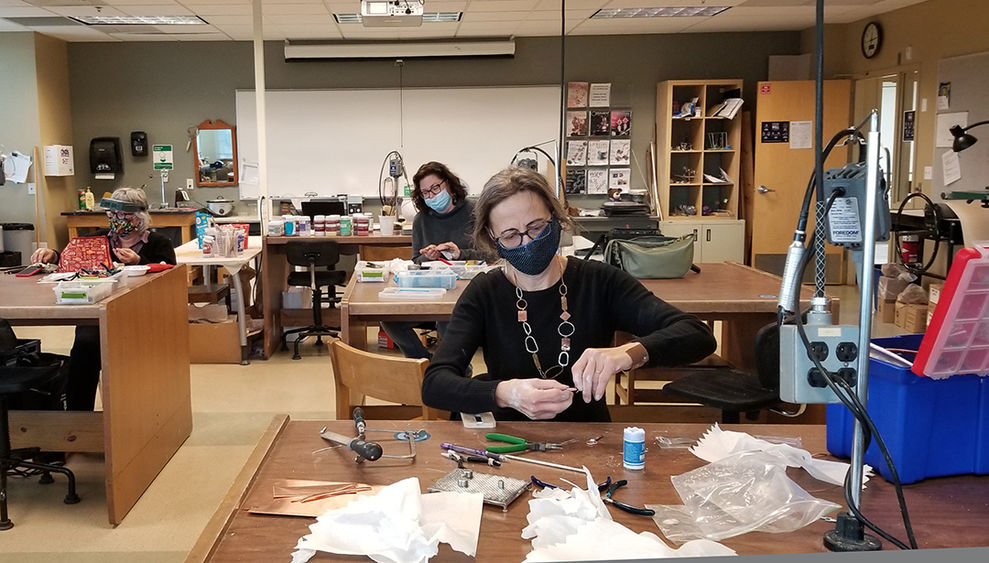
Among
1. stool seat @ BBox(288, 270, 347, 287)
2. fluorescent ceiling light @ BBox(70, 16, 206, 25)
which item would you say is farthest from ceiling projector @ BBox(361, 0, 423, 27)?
fluorescent ceiling light @ BBox(70, 16, 206, 25)

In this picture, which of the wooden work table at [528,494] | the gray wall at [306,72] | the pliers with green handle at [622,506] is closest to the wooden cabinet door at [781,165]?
the gray wall at [306,72]

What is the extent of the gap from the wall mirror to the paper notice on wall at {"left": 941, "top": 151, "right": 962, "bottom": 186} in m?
6.79

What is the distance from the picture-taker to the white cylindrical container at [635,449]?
150 cm

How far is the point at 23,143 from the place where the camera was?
802 cm

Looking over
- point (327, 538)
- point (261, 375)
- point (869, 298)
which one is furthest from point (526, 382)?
point (261, 375)

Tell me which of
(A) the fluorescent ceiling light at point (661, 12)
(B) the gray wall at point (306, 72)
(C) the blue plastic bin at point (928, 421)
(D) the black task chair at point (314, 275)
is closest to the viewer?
(C) the blue plastic bin at point (928, 421)

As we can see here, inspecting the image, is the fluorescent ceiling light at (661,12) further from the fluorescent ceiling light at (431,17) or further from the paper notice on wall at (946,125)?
the paper notice on wall at (946,125)

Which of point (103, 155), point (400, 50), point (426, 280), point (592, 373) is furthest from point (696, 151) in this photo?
point (592, 373)

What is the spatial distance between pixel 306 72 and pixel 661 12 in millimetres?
3787

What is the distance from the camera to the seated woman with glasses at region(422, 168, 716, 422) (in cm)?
210

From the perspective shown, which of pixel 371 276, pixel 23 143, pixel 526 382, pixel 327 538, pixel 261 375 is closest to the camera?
pixel 327 538

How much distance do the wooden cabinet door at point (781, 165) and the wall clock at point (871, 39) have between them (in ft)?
1.12

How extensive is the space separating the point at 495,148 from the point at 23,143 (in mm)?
4727

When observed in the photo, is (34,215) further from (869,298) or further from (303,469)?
(869,298)
